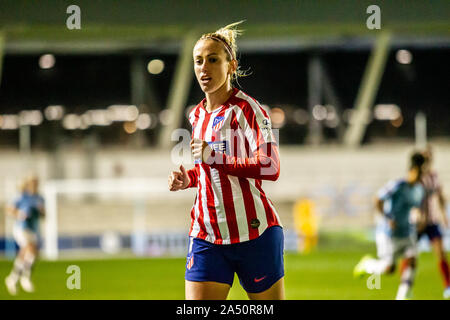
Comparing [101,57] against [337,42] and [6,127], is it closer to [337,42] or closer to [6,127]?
[6,127]

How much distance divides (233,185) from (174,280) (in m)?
7.95

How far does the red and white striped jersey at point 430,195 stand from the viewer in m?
8.19

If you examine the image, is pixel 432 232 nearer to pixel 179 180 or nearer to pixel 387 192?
pixel 387 192

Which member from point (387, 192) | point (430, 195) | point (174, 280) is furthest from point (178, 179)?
point (174, 280)

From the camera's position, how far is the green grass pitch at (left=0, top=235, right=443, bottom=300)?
9.14 m

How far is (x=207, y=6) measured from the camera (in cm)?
812

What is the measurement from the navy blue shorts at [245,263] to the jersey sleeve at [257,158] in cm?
31

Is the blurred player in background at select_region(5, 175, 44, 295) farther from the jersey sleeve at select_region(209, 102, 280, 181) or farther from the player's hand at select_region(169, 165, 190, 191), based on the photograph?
the jersey sleeve at select_region(209, 102, 280, 181)

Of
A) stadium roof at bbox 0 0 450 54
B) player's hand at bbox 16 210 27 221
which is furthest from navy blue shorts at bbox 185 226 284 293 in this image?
player's hand at bbox 16 210 27 221

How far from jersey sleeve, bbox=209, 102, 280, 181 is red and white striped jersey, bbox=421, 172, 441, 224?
196 inches

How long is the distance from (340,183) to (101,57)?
22.6ft

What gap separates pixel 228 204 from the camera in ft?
11.5
